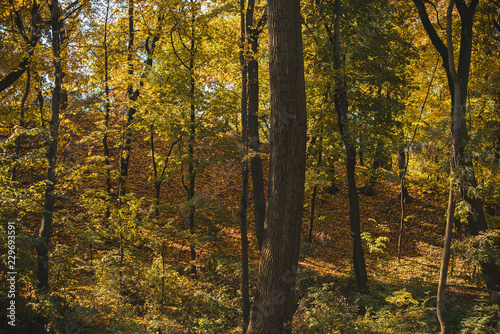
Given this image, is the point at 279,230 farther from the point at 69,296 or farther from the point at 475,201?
the point at 475,201

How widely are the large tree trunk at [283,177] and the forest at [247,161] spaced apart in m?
0.02

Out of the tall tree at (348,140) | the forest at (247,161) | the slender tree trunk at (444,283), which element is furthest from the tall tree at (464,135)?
the tall tree at (348,140)

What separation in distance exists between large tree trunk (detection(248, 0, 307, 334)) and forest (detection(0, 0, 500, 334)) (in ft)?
0.07

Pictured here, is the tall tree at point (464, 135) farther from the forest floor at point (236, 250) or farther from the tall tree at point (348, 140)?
the tall tree at point (348, 140)

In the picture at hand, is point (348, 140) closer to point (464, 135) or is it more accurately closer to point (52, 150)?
point (464, 135)

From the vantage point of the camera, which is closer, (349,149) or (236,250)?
(349,149)

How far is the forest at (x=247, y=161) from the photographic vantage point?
4887 mm

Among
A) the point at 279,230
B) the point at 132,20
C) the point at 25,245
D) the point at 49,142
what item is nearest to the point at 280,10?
Result: the point at 279,230

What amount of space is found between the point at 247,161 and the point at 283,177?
9.34ft

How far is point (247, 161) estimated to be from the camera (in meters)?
7.29

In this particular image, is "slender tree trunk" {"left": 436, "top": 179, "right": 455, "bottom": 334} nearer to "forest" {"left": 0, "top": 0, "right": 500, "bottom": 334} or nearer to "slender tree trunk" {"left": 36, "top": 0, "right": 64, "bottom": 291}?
"forest" {"left": 0, "top": 0, "right": 500, "bottom": 334}

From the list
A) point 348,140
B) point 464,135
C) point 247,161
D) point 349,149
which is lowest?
point 247,161

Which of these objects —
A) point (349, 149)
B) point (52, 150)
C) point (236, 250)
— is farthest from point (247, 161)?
point (236, 250)

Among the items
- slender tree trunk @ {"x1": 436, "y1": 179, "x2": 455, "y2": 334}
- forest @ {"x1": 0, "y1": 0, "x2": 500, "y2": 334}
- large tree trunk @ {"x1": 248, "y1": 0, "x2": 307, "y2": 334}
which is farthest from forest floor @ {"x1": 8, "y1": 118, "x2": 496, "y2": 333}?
large tree trunk @ {"x1": 248, "y1": 0, "x2": 307, "y2": 334}
